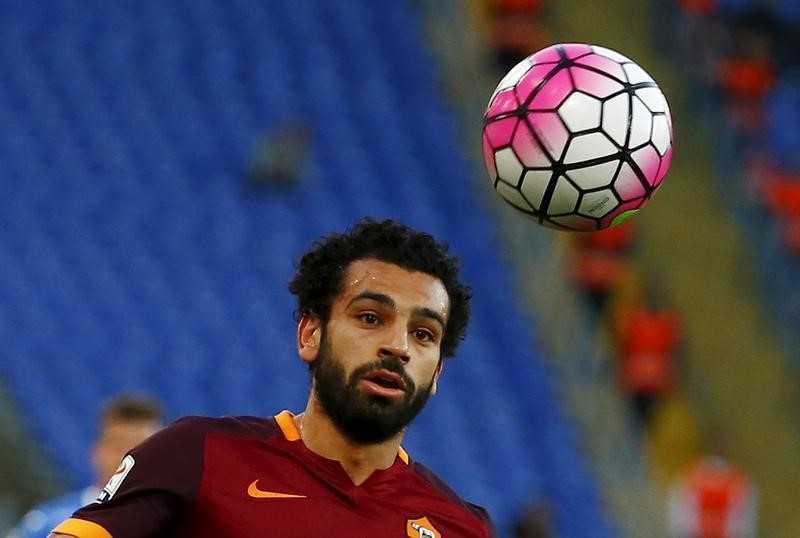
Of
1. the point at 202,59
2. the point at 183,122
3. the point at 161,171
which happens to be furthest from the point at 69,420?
the point at 202,59

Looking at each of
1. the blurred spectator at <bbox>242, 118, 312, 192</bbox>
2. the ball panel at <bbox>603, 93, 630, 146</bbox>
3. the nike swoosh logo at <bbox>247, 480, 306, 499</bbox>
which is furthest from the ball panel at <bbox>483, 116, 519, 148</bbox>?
the blurred spectator at <bbox>242, 118, 312, 192</bbox>

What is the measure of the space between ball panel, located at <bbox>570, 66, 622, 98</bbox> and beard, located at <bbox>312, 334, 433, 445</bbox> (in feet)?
2.91

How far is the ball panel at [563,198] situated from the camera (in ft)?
12.7

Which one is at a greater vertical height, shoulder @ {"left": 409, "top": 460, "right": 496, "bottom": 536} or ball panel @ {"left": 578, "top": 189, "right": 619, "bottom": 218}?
ball panel @ {"left": 578, "top": 189, "right": 619, "bottom": 218}

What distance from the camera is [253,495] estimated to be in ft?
11.2

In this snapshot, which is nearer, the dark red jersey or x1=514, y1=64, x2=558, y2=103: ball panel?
the dark red jersey

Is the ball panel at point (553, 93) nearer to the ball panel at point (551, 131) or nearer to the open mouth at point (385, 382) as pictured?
the ball panel at point (551, 131)

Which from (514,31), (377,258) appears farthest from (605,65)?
(514,31)

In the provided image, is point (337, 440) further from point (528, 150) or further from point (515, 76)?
point (515, 76)

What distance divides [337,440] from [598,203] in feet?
2.90

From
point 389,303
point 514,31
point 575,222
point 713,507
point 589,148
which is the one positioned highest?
point 514,31

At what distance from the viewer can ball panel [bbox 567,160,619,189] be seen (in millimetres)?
3869

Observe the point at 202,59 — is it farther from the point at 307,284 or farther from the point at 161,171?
the point at 307,284

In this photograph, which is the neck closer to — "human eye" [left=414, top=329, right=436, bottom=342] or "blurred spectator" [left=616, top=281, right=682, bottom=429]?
"human eye" [left=414, top=329, right=436, bottom=342]
